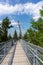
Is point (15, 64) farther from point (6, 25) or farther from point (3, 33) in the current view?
point (6, 25)

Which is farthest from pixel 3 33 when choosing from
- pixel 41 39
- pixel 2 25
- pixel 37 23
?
pixel 41 39

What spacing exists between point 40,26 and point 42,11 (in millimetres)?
5227

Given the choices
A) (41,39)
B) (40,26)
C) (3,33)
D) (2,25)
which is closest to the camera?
(41,39)

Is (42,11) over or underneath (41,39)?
over

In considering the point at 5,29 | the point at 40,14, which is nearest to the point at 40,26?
the point at 40,14

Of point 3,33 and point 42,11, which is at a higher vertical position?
point 42,11

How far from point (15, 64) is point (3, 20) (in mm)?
75708

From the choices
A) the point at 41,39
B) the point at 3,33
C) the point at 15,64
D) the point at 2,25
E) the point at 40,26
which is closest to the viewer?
the point at 15,64

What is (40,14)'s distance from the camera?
6059cm

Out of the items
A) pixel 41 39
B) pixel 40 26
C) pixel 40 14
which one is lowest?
pixel 41 39

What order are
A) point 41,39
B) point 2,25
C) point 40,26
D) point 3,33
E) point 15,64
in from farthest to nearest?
point 2,25, point 3,33, point 40,26, point 41,39, point 15,64

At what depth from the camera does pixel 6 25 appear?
85312 millimetres

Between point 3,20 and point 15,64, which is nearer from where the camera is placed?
point 15,64

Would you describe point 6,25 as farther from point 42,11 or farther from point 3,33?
point 42,11
